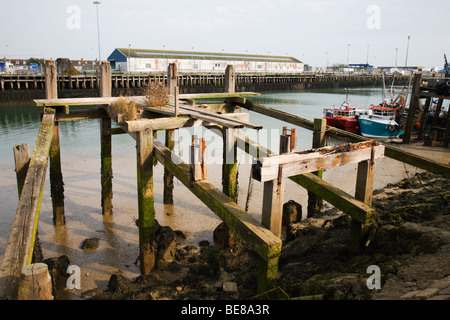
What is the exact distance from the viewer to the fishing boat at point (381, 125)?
23.5m

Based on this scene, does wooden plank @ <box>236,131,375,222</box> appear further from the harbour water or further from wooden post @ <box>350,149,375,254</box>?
the harbour water

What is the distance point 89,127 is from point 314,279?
25.0 meters

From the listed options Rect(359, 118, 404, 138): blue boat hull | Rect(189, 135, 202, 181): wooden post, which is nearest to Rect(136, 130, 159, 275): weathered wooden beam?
Rect(189, 135, 202, 181): wooden post

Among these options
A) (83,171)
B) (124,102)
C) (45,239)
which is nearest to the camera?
(124,102)

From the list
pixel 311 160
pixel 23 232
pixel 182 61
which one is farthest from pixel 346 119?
pixel 182 61

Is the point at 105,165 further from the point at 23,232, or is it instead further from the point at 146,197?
the point at 23,232

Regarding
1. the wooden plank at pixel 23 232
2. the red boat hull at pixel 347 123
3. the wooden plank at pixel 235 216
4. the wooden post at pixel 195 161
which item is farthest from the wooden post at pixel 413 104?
the wooden plank at pixel 23 232

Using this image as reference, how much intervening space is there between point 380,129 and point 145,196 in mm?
20243

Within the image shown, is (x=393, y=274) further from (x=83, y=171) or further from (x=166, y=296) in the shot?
(x=83, y=171)

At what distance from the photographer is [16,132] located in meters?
24.2

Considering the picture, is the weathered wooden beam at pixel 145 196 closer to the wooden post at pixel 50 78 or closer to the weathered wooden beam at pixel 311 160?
the weathered wooden beam at pixel 311 160

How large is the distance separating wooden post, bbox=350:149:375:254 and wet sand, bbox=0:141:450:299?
13.3ft

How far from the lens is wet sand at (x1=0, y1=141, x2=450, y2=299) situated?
8.09m
